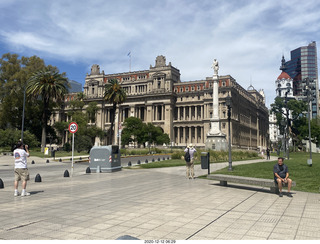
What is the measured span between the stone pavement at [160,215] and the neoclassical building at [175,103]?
78.4 meters

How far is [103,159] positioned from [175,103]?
252 feet

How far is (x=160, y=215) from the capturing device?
24.1ft

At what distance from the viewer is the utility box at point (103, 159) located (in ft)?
68.0

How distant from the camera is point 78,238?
5379 mm

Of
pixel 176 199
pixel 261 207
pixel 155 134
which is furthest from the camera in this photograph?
pixel 155 134

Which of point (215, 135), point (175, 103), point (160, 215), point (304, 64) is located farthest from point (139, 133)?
point (304, 64)

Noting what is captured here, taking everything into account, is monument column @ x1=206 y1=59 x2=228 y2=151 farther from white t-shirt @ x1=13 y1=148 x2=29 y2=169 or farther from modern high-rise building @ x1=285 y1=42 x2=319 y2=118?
modern high-rise building @ x1=285 y1=42 x2=319 y2=118

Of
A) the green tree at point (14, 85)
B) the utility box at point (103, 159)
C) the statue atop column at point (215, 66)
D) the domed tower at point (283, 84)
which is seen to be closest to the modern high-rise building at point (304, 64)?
the domed tower at point (283, 84)

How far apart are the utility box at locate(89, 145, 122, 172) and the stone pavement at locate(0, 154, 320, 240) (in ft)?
30.5

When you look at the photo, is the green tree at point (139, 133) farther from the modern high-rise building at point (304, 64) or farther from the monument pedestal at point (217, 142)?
the modern high-rise building at point (304, 64)
